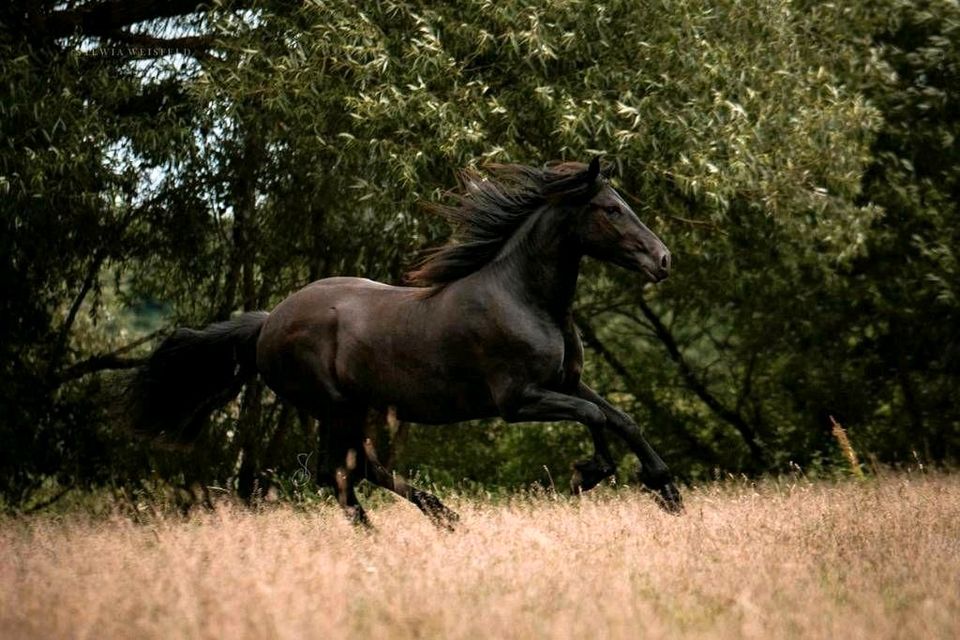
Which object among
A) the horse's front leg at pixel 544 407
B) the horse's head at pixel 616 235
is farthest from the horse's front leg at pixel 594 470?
the horse's head at pixel 616 235

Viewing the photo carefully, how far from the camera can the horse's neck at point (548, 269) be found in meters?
8.05

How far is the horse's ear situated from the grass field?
81.3 inches

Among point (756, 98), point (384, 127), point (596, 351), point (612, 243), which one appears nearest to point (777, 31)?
point (756, 98)

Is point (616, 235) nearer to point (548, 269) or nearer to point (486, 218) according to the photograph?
point (548, 269)

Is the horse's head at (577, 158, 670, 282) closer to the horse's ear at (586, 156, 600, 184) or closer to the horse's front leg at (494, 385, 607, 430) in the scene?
the horse's ear at (586, 156, 600, 184)

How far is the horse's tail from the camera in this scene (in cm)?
975

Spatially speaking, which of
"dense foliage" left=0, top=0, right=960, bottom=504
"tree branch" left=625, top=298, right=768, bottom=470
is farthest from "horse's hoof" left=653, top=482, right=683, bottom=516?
"tree branch" left=625, top=298, right=768, bottom=470

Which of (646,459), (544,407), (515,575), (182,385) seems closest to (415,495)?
(544,407)

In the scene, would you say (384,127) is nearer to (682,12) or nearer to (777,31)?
(682,12)

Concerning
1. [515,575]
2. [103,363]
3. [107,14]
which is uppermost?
[107,14]

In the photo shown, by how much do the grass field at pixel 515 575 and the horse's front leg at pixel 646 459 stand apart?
6.6 inches

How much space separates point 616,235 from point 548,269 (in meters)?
Answer: 0.48

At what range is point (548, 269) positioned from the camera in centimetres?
805

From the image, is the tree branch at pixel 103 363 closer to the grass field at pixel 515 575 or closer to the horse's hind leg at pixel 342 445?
the grass field at pixel 515 575
